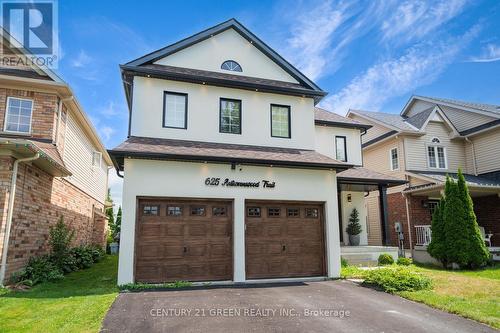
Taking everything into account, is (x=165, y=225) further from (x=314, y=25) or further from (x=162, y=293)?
(x=314, y=25)

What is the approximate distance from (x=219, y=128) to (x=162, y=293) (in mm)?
5625

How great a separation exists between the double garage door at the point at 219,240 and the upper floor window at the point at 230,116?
2818mm

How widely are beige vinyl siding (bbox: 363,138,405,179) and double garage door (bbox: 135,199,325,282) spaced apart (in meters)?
9.63

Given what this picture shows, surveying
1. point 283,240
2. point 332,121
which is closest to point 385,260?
point 283,240

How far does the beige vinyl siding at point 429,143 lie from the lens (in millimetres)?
18406

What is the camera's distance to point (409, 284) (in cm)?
884

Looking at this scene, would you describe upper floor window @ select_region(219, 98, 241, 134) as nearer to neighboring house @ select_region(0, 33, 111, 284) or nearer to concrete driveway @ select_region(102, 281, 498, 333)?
neighboring house @ select_region(0, 33, 111, 284)

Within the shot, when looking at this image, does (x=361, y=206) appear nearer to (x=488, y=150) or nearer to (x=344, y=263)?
(x=344, y=263)

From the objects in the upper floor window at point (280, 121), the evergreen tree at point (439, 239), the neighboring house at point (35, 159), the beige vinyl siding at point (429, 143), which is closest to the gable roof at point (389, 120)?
the beige vinyl siding at point (429, 143)

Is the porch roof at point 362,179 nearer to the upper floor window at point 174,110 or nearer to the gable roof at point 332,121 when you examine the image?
the gable roof at point 332,121

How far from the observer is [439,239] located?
13.0m

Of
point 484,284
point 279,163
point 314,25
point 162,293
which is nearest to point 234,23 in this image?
point 314,25

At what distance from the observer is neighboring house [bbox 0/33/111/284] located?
8.83 m

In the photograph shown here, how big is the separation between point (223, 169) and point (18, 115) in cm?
700
